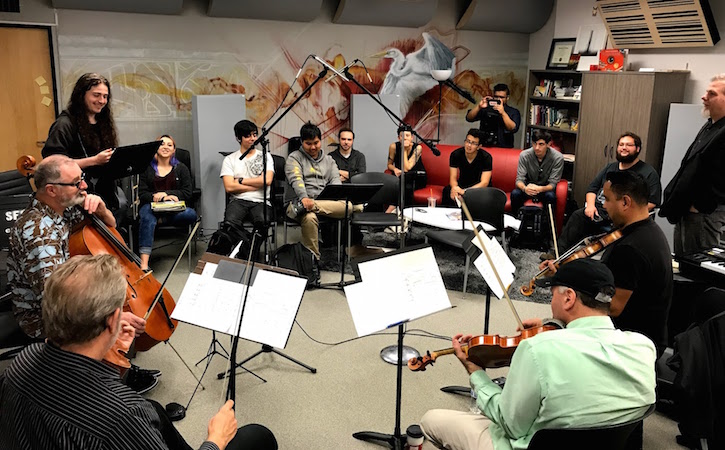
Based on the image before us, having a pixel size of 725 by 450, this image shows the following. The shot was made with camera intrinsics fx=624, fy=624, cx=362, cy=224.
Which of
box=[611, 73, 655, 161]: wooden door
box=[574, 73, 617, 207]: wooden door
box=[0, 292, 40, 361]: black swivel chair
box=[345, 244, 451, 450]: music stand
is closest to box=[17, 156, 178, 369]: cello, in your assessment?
box=[0, 292, 40, 361]: black swivel chair

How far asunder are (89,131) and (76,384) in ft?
9.84

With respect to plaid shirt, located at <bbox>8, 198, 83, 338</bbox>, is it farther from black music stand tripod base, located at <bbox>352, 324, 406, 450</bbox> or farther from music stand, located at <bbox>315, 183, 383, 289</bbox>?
music stand, located at <bbox>315, 183, 383, 289</bbox>

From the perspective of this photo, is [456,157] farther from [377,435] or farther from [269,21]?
[377,435]

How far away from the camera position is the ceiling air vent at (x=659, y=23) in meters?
5.94

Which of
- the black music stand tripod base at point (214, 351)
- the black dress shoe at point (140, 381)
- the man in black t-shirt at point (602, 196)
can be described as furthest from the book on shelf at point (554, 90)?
the black dress shoe at point (140, 381)

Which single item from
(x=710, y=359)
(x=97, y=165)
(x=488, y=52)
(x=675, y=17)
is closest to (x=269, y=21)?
(x=488, y=52)

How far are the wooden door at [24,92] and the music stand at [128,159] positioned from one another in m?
2.44

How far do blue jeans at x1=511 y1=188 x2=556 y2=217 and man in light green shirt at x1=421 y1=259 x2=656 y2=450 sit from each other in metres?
4.23

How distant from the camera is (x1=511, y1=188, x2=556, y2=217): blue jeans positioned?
20.6 feet

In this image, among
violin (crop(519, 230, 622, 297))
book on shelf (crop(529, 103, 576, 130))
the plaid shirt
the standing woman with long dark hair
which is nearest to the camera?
the plaid shirt

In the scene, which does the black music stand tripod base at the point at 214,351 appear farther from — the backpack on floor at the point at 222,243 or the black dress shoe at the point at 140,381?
the backpack on floor at the point at 222,243

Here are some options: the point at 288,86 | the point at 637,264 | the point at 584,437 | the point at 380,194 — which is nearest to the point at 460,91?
the point at 380,194

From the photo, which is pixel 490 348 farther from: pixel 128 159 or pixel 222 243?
pixel 222 243

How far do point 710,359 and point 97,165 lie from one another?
11.6 feet
